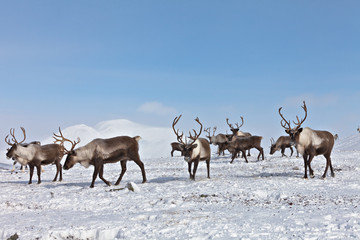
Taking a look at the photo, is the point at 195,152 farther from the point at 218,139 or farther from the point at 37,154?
the point at 218,139

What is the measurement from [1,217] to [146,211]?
346 centimetres

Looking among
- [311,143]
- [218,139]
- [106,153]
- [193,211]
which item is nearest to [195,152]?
Answer: [106,153]

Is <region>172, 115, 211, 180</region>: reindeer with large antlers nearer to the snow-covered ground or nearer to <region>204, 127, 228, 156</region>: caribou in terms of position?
the snow-covered ground

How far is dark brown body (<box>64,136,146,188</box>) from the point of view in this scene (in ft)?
44.6

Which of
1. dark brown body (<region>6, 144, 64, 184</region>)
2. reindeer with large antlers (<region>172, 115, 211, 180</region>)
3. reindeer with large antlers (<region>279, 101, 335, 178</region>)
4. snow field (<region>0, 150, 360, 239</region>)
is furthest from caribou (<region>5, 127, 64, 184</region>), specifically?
reindeer with large antlers (<region>279, 101, 335, 178</region>)

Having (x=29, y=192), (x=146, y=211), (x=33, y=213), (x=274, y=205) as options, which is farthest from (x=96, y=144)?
(x=274, y=205)

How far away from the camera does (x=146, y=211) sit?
8570 millimetres

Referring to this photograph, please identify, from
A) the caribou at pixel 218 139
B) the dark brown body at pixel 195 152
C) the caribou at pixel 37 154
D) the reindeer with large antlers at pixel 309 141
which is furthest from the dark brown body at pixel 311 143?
the caribou at pixel 218 139

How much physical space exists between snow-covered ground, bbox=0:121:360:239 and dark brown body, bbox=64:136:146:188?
1.07 meters

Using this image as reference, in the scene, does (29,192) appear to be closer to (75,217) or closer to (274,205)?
(75,217)

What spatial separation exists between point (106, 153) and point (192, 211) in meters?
6.29

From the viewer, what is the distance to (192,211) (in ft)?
26.8

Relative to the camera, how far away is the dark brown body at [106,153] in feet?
44.6

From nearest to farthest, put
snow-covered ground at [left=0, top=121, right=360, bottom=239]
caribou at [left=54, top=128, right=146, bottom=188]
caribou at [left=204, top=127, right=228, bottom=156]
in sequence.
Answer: snow-covered ground at [left=0, top=121, right=360, bottom=239]
caribou at [left=54, top=128, right=146, bottom=188]
caribou at [left=204, top=127, right=228, bottom=156]
